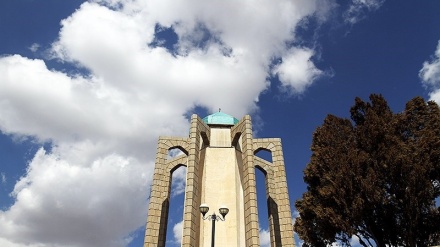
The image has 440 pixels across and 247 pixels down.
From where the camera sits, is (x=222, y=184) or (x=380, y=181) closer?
(x=380, y=181)

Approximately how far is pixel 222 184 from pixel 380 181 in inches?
327

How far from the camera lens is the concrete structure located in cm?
1803

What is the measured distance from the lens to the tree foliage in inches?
640

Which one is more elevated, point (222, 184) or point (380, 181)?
point (222, 184)

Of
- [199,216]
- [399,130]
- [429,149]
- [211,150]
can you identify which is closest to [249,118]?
[211,150]

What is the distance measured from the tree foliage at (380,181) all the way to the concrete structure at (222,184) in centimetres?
196

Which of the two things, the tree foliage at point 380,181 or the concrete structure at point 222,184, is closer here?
the tree foliage at point 380,181

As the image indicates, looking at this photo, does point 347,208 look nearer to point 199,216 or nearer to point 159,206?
point 199,216

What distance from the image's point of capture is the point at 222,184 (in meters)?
20.0

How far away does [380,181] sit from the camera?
55.7 ft

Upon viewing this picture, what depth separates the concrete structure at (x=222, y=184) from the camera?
18.0m

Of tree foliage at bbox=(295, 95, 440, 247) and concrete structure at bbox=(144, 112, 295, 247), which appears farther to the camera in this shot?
concrete structure at bbox=(144, 112, 295, 247)

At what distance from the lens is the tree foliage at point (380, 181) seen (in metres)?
16.2

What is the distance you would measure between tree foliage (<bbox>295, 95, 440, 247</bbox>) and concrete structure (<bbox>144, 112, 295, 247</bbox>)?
196 cm
